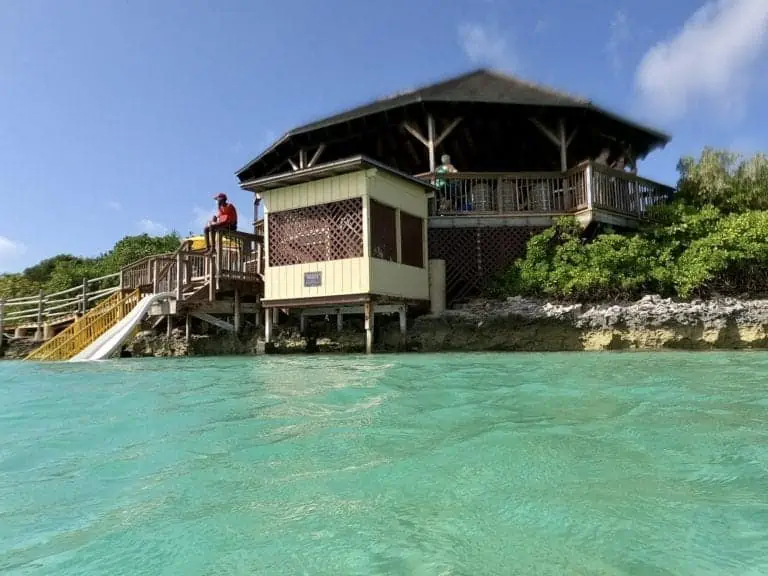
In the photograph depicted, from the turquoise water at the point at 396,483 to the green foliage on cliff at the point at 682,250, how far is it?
5705mm

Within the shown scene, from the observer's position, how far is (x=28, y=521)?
217 cm

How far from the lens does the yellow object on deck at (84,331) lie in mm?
11289

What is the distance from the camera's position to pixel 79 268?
2598 centimetres

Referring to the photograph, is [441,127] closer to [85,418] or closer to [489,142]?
[489,142]

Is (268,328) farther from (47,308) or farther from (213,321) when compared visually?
(47,308)

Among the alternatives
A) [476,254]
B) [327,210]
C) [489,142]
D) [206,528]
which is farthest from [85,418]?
[489,142]

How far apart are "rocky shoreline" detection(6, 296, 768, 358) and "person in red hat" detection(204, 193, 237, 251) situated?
2495 mm

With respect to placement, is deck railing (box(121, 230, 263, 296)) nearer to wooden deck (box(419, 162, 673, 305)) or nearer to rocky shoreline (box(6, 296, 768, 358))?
rocky shoreline (box(6, 296, 768, 358))

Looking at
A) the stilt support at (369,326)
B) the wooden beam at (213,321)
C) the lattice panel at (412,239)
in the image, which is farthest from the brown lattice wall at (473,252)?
the wooden beam at (213,321)

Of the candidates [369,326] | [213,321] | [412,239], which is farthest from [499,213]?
[213,321]

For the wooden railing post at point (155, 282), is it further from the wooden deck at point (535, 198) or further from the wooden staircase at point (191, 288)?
the wooden deck at point (535, 198)

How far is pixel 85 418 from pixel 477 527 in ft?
11.1

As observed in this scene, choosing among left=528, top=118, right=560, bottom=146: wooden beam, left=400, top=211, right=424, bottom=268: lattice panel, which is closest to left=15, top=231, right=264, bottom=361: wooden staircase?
left=400, top=211, right=424, bottom=268: lattice panel

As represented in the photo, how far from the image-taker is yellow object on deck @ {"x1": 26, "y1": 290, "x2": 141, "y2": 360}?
11289 mm
